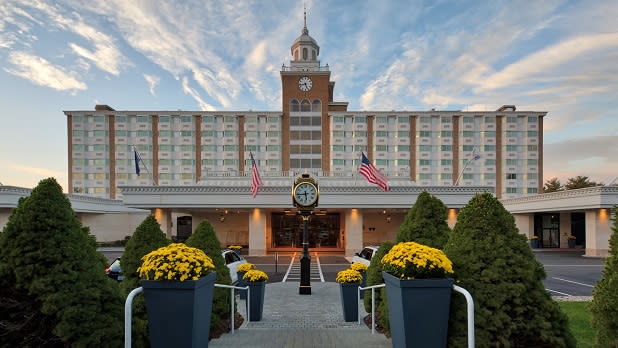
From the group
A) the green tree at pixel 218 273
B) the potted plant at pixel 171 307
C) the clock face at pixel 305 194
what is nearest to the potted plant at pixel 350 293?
the green tree at pixel 218 273

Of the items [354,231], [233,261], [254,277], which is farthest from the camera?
[354,231]

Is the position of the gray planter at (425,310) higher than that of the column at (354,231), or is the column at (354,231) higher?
the gray planter at (425,310)

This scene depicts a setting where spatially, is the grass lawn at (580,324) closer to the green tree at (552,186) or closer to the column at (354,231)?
the column at (354,231)

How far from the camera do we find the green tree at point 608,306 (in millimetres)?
4242

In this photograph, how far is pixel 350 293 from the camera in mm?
9617

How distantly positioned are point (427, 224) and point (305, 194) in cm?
731


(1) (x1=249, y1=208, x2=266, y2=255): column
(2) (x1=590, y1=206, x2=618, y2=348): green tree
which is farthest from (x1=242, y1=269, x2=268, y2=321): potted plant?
(1) (x1=249, y1=208, x2=266, y2=255): column

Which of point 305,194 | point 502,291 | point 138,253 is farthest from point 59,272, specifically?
point 305,194

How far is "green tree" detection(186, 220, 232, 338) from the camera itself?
7.95 m

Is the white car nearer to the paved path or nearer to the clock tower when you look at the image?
the paved path

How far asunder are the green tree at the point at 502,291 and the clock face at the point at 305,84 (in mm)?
56956

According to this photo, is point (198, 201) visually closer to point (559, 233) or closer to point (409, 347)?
point (409, 347)

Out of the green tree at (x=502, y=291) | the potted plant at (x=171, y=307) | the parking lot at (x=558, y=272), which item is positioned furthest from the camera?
the parking lot at (x=558, y=272)

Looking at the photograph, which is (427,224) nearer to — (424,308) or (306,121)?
(424,308)
